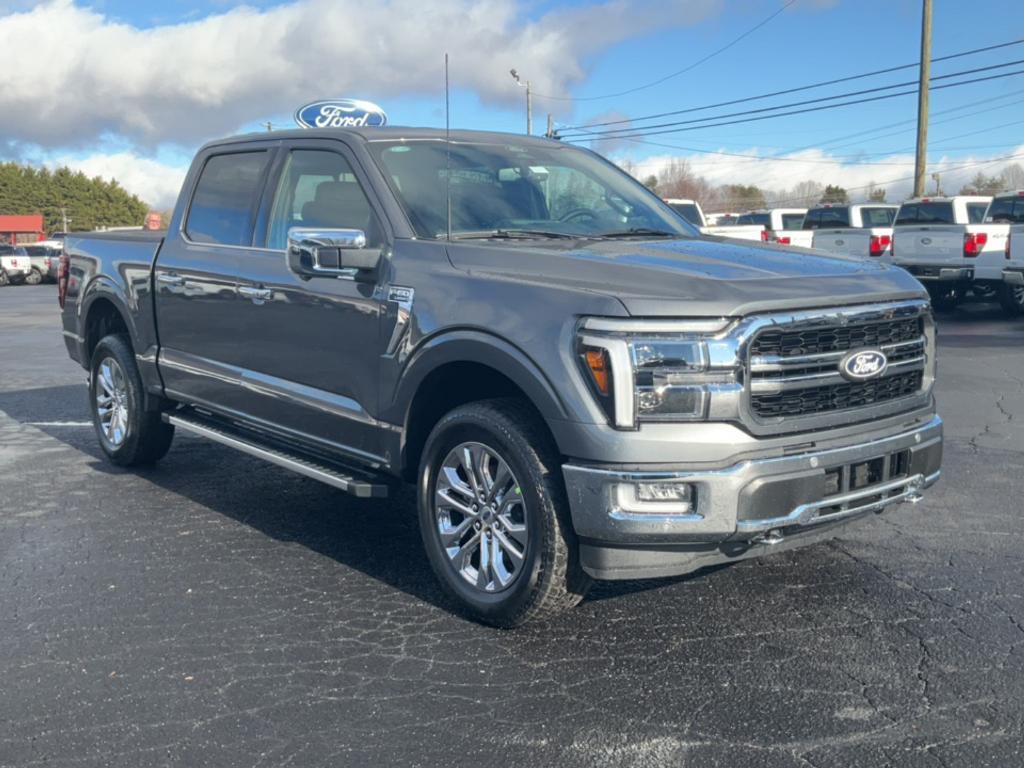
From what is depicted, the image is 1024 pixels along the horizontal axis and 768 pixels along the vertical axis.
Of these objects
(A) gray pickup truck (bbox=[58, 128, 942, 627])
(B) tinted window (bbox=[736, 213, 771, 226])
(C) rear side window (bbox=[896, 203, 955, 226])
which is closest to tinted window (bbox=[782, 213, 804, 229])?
(B) tinted window (bbox=[736, 213, 771, 226])

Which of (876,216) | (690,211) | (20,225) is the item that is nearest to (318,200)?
(690,211)

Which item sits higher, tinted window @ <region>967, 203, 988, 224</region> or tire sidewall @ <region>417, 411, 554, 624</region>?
tinted window @ <region>967, 203, 988, 224</region>

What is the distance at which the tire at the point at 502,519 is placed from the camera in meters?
4.02

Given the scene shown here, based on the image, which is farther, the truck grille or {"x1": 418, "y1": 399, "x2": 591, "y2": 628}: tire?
{"x1": 418, "y1": 399, "x2": 591, "y2": 628}: tire

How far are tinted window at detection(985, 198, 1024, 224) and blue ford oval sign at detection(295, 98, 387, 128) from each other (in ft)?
45.1

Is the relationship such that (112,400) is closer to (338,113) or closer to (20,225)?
(338,113)

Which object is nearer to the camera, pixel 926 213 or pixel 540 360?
pixel 540 360

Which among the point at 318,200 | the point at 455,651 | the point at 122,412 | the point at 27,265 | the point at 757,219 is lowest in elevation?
the point at 27,265

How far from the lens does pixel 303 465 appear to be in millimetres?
5148

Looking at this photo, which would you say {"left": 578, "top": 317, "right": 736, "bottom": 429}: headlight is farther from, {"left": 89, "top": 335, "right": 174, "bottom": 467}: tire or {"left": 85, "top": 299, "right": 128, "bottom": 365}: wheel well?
{"left": 85, "top": 299, "right": 128, "bottom": 365}: wheel well

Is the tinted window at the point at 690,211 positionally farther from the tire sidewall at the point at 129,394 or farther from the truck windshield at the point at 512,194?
the truck windshield at the point at 512,194

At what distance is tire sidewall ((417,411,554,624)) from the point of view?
158 inches

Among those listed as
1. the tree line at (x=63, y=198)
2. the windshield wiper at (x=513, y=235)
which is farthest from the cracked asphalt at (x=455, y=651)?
the tree line at (x=63, y=198)

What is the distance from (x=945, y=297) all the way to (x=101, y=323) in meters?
16.3
